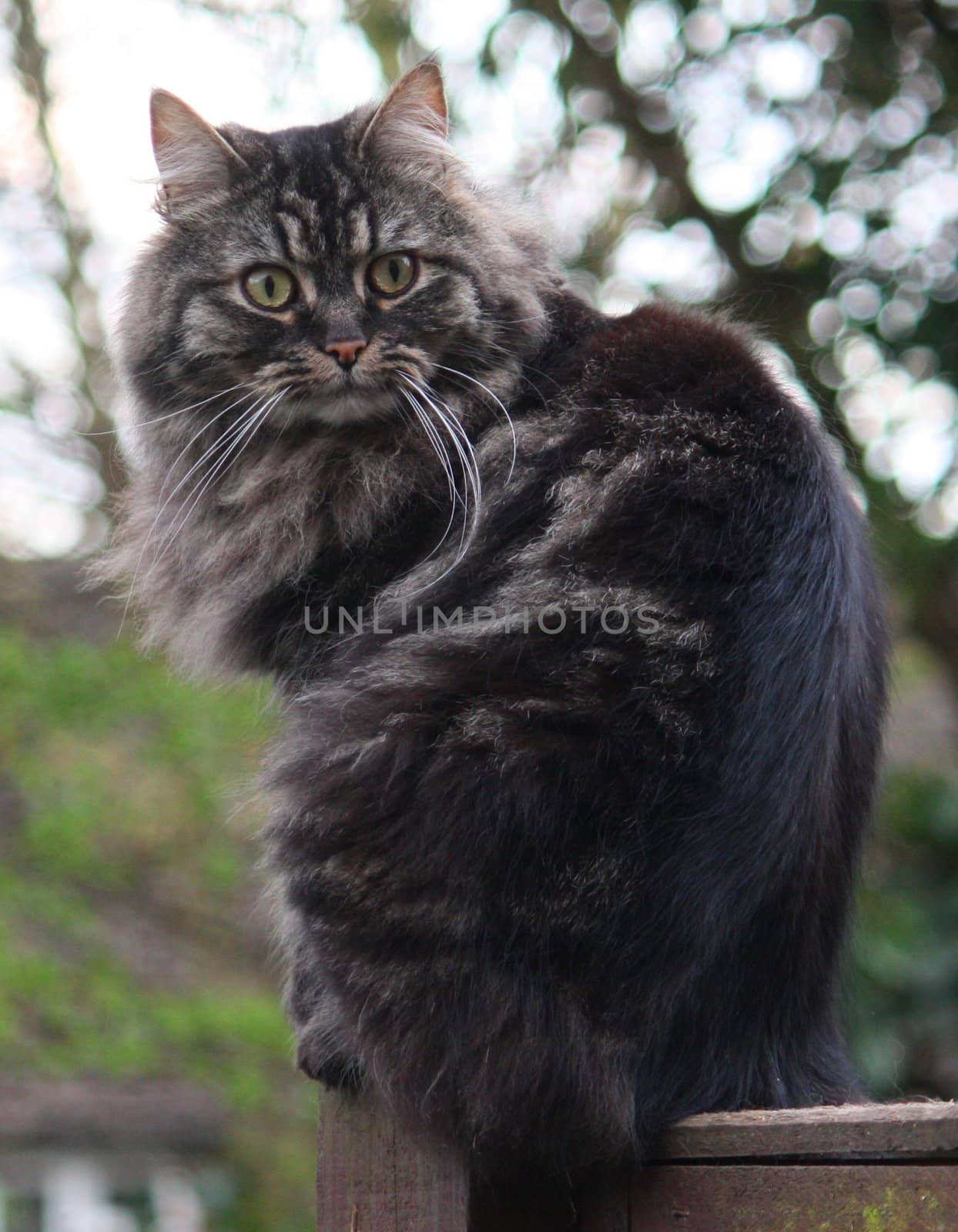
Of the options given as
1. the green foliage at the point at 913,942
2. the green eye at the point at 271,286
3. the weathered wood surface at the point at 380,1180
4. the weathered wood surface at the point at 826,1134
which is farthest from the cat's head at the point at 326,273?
the green foliage at the point at 913,942

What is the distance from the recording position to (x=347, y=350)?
6.95ft

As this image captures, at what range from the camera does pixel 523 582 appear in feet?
6.20

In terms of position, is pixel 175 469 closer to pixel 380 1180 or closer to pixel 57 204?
pixel 380 1180

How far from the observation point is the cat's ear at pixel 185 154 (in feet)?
7.70

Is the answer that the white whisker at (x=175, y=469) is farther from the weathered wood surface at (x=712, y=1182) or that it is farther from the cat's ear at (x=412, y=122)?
the weathered wood surface at (x=712, y=1182)

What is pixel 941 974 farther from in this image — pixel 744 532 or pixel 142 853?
pixel 142 853

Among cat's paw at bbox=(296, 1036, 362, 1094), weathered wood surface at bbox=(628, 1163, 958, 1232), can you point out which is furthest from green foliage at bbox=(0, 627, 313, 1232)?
weathered wood surface at bbox=(628, 1163, 958, 1232)

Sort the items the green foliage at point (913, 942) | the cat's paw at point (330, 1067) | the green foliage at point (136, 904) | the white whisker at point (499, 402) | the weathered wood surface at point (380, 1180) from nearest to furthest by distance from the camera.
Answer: the weathered wood surface at point (380, 1180) < the cat's paw at point (330, 1067) < the white whisker at point (499, 402) < the green foliage at point (913, 942) < the green foliage at point (136, 904)

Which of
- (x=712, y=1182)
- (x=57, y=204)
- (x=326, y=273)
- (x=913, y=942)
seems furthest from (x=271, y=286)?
(x=57, y=204)

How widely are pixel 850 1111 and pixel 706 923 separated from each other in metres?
0.35

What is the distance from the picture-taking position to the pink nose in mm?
2115

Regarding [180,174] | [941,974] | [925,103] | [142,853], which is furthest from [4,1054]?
[925,103]

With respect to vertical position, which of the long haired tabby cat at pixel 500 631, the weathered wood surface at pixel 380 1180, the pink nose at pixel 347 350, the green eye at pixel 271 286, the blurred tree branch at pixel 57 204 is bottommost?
the weathered wood surface at pixel 380 1180

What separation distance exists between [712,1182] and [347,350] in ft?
4.39
